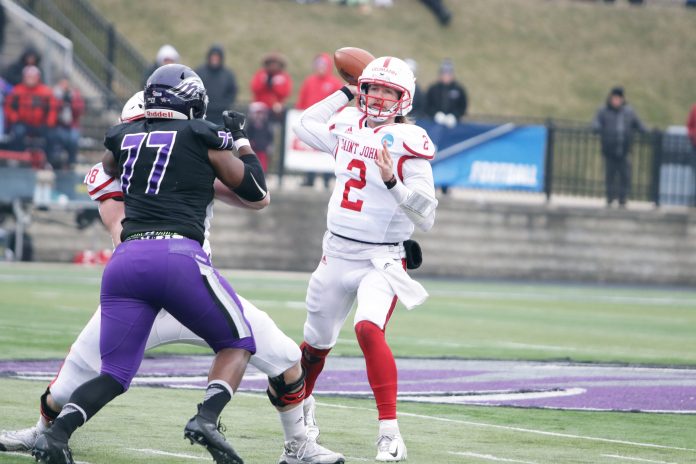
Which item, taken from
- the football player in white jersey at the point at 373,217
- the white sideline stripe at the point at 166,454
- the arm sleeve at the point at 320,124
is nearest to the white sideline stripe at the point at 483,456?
the football player in white jersey at the point at 373,217

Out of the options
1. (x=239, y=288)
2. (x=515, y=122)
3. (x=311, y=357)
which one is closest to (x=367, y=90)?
(x=311, y=357)

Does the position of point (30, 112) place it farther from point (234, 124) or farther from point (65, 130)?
point (234, 124)

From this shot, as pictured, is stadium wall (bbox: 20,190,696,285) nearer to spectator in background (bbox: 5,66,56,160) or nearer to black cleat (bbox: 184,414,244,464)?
spectator in background (bbox: 5,66,56,160)

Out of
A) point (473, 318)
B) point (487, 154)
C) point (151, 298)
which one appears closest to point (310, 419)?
point (151, 298)

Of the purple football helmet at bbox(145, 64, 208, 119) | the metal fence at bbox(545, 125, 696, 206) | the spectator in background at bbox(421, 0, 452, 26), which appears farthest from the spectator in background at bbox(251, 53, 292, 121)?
the spectator in background at bbox(421, 0, 452, 26)

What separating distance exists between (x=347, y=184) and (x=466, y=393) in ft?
8.09

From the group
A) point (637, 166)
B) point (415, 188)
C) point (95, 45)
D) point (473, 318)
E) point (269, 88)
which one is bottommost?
point (473, 318)


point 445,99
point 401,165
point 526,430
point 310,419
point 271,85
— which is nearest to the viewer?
point 310,419

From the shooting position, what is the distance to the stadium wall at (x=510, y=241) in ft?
76.6

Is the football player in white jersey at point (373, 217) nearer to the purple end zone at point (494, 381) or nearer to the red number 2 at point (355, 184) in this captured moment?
the red number 2 at point (355, 184)

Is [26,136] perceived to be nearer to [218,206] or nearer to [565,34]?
[218,206]

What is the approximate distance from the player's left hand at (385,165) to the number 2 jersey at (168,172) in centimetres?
113

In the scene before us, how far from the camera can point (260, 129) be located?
74.9ft

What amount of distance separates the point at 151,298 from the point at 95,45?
24.6 m
